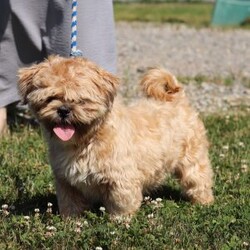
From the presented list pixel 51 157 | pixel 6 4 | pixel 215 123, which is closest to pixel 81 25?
pixel 6 4

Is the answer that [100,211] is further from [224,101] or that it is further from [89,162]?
[224,101]

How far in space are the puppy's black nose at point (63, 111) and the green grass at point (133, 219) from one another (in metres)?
0.77

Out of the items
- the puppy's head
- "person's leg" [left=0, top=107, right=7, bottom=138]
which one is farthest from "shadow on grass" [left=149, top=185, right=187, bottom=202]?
"person's leg" [left=0, top=107, right=7, bottom=138]

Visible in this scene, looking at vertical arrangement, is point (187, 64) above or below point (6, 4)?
below

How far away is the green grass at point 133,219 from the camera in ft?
15.3

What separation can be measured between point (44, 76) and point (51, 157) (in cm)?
68

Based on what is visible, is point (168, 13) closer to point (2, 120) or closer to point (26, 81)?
point (2, 120)

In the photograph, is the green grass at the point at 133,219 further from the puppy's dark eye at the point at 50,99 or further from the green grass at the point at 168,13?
the green grass at the point at 168,13

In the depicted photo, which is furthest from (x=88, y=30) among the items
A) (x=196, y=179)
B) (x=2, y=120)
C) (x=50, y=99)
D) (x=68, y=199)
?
(x=50, y=99)

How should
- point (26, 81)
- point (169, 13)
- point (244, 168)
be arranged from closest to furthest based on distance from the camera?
point (26, 81) → point (244, 168) → point (169, 13)

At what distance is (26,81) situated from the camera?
4.82 m

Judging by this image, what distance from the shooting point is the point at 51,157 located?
509 centimetres

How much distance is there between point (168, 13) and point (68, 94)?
19029mm

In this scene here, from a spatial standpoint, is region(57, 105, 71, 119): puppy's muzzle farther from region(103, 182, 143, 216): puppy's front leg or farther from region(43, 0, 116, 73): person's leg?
region(43, 0, 116, 73): person's leg
